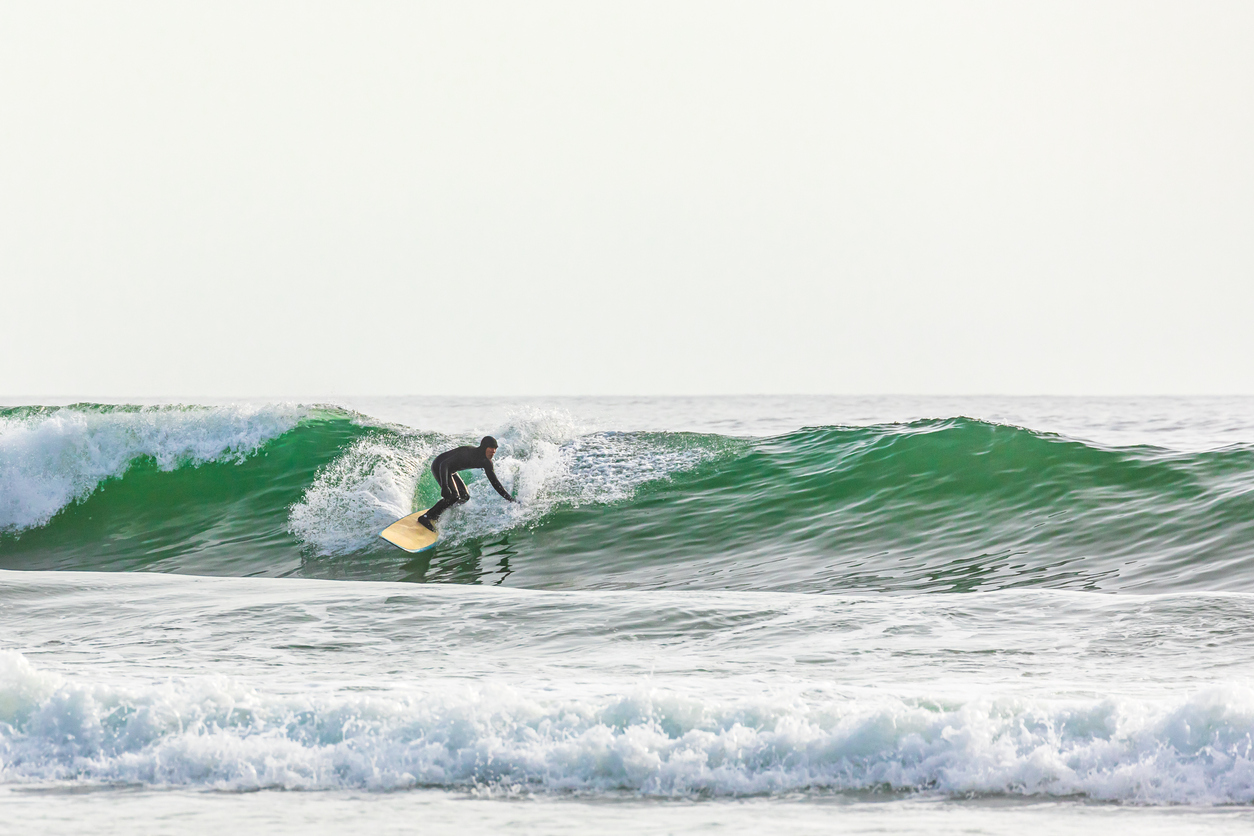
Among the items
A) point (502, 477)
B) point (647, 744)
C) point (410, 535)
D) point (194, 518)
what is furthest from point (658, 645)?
point (194, 518)

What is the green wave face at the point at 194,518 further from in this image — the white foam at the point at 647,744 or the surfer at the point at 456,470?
the white foam at the point at 647,744

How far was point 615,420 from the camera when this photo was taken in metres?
36.3

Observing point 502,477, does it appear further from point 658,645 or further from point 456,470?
point 658,645

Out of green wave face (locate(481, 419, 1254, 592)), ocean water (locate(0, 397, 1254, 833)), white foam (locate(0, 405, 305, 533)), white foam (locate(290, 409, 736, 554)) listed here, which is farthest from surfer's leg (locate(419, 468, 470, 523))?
white foam (locate(0, 405, 305, 533))

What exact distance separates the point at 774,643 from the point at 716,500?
6.43 m

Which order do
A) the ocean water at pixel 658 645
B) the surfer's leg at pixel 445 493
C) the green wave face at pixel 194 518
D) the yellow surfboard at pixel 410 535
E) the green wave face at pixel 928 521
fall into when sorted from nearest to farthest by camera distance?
the ocean water at pixel 658 645 → the green wave face at pixel 928 521 → the yellow surfboard at pixel 410 535 → the surfer's leg at pixel 445 493 → the green wave face at pixel 194 518

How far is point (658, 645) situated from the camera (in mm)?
7062

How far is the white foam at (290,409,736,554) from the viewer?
1306cm

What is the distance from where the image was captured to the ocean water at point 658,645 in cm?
466

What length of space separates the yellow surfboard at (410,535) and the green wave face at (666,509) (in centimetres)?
20

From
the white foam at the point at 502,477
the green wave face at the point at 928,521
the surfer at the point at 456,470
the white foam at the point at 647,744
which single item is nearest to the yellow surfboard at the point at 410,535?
the surfer at the point at 456,470

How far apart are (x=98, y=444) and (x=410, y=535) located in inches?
282

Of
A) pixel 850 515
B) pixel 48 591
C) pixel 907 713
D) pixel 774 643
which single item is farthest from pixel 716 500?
pixel 907 713

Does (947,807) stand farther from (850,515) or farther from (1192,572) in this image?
(850,515)
